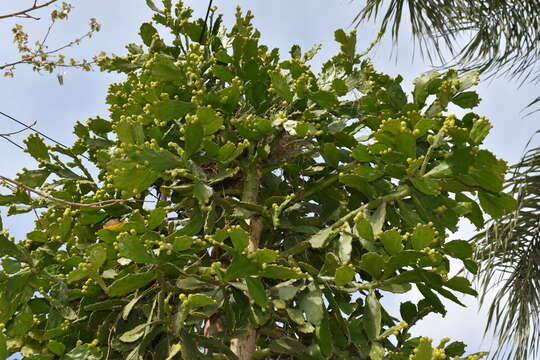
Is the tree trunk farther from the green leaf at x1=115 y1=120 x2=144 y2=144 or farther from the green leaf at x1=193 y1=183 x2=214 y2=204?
the green leaf at x1=115 y1=120 x2=144 y2=144

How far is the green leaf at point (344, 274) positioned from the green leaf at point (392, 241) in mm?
117

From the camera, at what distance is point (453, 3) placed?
4855mm

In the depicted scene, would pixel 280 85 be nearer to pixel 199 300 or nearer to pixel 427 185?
pixel 427 185

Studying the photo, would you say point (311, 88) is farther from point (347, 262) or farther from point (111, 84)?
point (111, 84)

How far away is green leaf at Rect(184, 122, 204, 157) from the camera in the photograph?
1644 millimetres

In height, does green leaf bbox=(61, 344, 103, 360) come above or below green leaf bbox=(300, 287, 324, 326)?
below

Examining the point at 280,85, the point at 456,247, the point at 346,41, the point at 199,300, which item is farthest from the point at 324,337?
the point at 346,41

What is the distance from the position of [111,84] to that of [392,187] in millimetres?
1122

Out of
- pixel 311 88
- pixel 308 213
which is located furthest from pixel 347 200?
pixel 311 88

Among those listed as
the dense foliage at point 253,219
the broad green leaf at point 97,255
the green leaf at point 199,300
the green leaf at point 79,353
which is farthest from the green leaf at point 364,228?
the green leaf at point 79,353

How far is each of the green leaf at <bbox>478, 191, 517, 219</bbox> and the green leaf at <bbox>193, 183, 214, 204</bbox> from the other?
73 cm

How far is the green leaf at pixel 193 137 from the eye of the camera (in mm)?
1644

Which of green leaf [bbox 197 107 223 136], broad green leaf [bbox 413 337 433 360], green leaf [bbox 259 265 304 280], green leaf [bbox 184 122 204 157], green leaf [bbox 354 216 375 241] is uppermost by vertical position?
green leaf [bbox 197 107 223 136]

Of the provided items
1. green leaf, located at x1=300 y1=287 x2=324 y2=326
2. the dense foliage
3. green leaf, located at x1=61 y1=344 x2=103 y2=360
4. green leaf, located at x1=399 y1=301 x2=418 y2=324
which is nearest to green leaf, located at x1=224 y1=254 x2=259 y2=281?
the dense foliage
